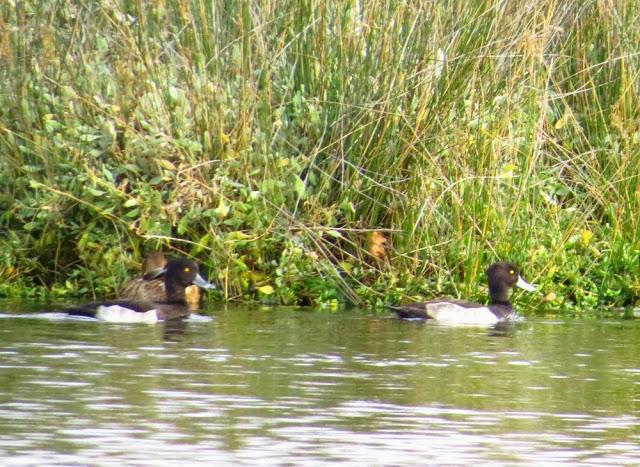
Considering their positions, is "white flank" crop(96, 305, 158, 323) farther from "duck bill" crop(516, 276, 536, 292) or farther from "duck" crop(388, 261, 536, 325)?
"duck bill" crop(516, 276, 536, 292)

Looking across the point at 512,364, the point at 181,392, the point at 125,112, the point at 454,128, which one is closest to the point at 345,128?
the point at 454,128

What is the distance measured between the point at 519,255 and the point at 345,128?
5.27 ft

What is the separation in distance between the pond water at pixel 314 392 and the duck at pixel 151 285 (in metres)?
0.94

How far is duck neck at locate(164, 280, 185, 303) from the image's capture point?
495 inches

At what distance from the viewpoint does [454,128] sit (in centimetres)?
1328

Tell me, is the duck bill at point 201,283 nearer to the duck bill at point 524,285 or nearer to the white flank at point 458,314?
the white flank at point 458,314

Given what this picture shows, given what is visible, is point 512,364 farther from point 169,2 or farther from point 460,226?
point 169,2

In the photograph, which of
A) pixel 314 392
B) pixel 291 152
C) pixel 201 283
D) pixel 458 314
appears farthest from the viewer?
pixel 291 152

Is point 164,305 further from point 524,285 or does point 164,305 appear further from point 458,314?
point 524,285

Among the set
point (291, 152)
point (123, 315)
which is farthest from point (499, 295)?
point (123, 315)

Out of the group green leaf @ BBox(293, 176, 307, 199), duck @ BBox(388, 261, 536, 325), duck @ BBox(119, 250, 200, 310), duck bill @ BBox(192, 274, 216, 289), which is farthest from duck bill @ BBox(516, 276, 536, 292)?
duck @ BBox(119, 250, 200, 310)

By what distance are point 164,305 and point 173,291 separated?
12cm

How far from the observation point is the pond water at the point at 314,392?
7223 mm

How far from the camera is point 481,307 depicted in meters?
12.5
